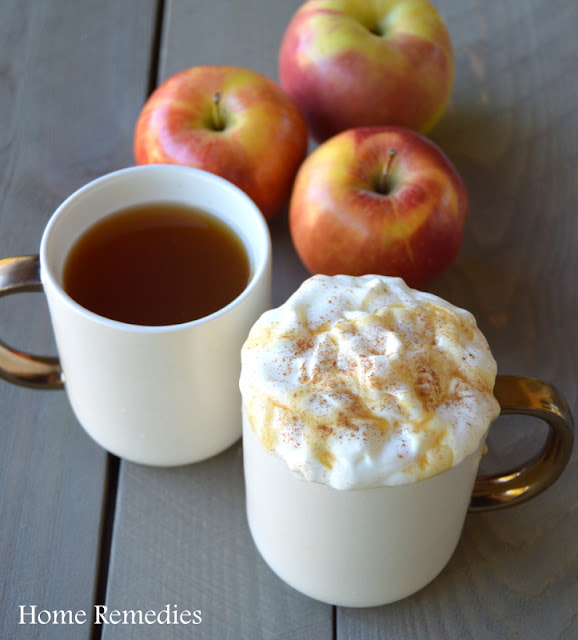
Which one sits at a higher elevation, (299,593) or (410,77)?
(410,77)

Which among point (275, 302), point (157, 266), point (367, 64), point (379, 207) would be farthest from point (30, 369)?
point (367, 64)

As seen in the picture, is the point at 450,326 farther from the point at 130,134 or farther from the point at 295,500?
the point at 130,134

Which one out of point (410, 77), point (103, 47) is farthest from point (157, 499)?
point (103, 47)

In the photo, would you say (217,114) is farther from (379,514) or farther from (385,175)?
(379,514)

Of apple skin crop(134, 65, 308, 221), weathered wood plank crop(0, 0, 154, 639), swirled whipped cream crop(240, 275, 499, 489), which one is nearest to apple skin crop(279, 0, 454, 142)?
apple skin crop(134, 65, 308, 221)

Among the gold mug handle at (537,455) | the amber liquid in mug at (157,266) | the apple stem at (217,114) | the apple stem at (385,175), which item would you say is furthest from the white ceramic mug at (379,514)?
the apple stem at (217,114)

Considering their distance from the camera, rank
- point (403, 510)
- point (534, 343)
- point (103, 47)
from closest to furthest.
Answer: point (403, 510) < point (534, 343) < point (103, 47)
